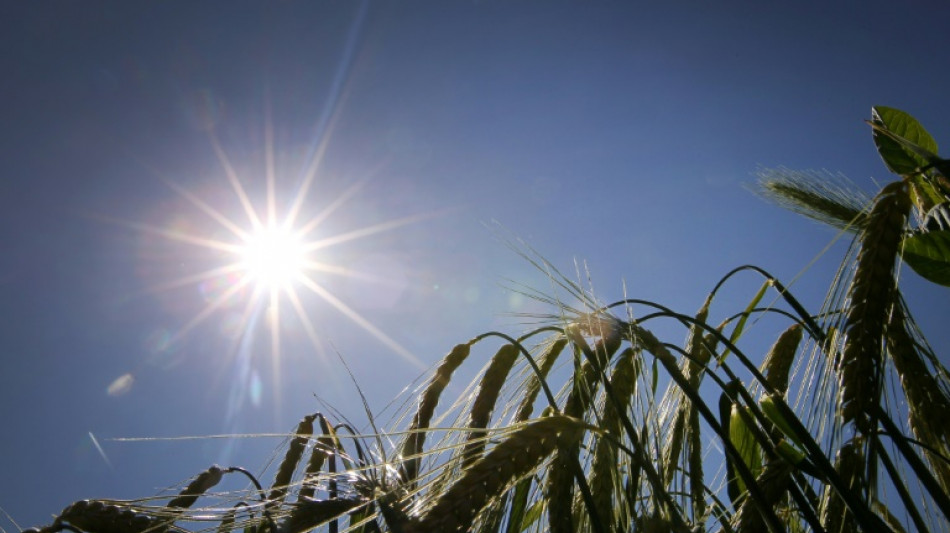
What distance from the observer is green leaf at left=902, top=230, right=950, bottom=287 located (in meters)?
1.09

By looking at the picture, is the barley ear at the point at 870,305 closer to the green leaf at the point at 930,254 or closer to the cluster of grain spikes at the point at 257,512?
the green leaf at the point at 930,254

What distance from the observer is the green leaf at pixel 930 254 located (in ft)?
3.58

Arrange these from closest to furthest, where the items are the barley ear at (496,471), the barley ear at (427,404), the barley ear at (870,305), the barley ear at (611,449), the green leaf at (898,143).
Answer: the barley ear at (496,471) → the barley ear at (870,305) → the barley ear at (611,449) → the barley ear at (427,404) → the green leaf at (898,143)

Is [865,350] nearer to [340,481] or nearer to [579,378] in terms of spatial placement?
[579,378]

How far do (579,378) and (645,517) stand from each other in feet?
1.14

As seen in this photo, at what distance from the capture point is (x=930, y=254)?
112cm

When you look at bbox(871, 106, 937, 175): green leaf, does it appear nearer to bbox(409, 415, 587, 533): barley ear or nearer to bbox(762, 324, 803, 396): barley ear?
bbox(762, 324, 803, 396): barley ear

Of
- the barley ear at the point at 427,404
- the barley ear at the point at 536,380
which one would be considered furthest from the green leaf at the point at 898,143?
the barley ear at the point at 427,404

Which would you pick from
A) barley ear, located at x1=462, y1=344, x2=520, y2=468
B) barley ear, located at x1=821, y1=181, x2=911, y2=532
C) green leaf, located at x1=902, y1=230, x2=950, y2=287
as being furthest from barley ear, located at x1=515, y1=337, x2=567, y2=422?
green leaf, located at x1=902, y1=230, x2=950, y2=287

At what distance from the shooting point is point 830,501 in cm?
93

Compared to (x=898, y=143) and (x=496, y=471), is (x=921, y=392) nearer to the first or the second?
(x=898, y=143)

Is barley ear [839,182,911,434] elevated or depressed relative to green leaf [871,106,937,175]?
depressed

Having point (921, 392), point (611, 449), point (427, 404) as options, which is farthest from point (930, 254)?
point (427, 404)

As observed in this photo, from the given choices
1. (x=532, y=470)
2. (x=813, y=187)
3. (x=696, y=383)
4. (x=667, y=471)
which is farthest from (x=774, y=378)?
(x=813, y=187)
